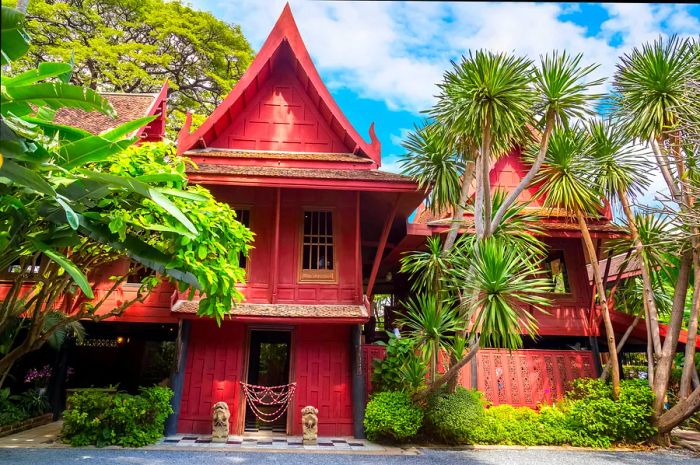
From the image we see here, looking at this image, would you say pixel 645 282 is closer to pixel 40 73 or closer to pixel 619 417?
pixel 619 417

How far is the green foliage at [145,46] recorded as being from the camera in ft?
56.6

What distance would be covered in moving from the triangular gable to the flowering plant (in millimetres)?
6348

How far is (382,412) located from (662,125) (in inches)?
305

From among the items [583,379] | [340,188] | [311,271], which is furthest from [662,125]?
[311,271]

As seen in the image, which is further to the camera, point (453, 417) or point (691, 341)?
point (691, 341)

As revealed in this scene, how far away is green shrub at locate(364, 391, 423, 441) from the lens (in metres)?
7.95

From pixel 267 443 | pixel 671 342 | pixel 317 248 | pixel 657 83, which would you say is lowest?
pixel 267 443

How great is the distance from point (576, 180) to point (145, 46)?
17.1 m

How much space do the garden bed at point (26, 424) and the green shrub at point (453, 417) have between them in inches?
314

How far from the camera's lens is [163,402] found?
8133mm

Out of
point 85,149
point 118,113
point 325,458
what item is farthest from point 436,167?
point 118,113

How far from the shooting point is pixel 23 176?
262 cm

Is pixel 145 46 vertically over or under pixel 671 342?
over

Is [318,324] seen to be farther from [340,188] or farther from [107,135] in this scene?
[107,135]
